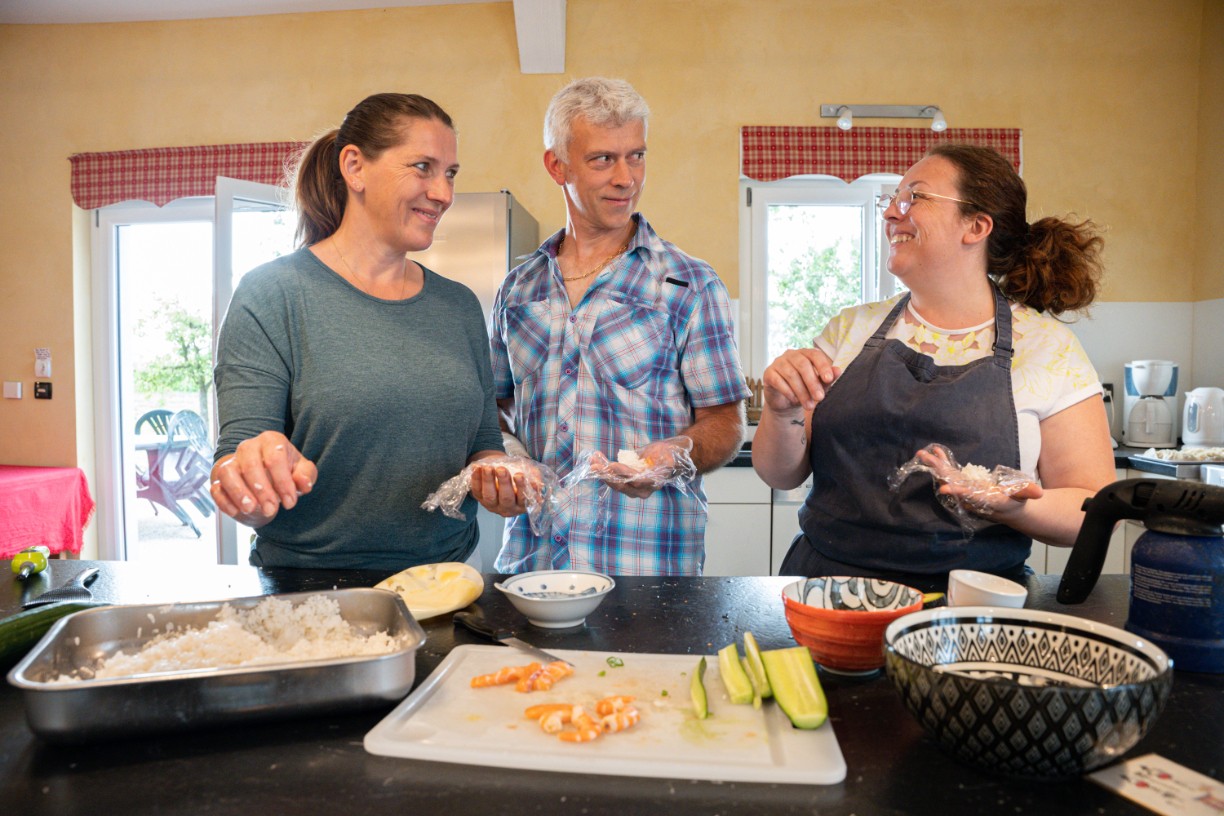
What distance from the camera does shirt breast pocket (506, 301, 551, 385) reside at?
6.74 feet

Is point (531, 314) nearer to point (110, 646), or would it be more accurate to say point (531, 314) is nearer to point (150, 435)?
point (110, 646)

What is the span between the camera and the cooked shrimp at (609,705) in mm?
936

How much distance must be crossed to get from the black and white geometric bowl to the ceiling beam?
147 inches

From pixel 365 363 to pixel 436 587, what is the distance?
0.50m

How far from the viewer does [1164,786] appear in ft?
2.64

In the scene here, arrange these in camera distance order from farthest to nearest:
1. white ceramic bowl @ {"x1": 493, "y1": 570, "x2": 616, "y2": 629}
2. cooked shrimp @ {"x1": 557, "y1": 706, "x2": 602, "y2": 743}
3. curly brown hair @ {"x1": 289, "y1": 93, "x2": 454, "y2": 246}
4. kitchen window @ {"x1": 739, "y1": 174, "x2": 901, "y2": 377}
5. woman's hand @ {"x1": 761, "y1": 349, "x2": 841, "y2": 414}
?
kitchen window @ {"x1": 739, "y1": 174, "x2": 901, "y2": 377} → curly brown hair @ {"x1": 289, "y1": 93, "x2": 454, "y2": 246} → woman's hand @ {"x1": 761, "y1": 349, "x2": 841, "y2": 414} → white ceramic bowl @ {"x1": 493, "y1": 570, "x2": 616, "y2": 629} → cooked shrimp @ {"x1": 557, "y1": 706, "x2": 602, "y2": 743}

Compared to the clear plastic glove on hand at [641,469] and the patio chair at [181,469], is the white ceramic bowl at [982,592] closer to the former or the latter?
the clear plastic glove on hand at [641,469]

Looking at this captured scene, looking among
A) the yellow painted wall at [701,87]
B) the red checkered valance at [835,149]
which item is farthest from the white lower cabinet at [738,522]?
the red checkered valance at [835,149]

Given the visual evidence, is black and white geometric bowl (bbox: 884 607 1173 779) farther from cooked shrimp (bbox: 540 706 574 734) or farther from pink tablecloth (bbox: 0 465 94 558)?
pink tablecloth (bbox: 0 465 94 558)

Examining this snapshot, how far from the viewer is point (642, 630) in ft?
4.14

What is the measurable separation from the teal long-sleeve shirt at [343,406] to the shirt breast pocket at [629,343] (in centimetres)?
40

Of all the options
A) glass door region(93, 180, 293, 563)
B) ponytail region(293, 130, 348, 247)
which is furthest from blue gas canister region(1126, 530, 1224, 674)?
glass door region(93, 180, 293, 563)

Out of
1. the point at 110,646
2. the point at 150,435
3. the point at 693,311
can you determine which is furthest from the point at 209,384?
the point at 110,646

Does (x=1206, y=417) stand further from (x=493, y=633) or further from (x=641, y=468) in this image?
(x=493, y=633)
